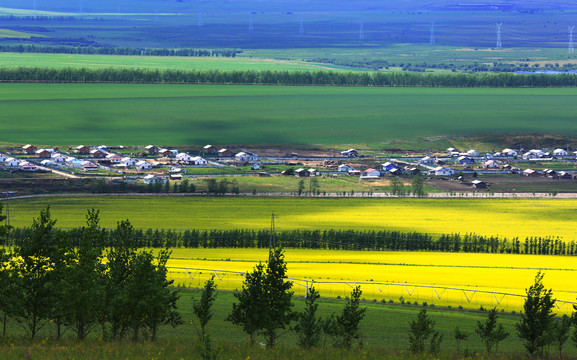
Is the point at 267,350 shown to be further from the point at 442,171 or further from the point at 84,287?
the point at 442,171

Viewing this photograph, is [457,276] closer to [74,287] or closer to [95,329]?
[95,329]

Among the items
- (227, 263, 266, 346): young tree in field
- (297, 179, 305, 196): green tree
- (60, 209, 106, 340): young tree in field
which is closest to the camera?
(60, 209, 106, 340): young tree in field

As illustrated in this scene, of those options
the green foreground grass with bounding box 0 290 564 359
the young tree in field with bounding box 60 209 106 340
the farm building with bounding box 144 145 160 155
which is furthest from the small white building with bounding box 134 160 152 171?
the young tree in field with bounding box 60 209 106 340

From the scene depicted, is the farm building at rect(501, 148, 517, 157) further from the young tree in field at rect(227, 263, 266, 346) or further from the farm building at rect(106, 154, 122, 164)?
the young tree in field at rect(227, 263, 266, 346)

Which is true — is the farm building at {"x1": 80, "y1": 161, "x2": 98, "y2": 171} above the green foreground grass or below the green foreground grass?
above

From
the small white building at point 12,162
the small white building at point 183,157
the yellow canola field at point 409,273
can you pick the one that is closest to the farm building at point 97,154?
the small white building at point 183,157

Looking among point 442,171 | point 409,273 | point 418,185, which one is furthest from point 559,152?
point 409,273
